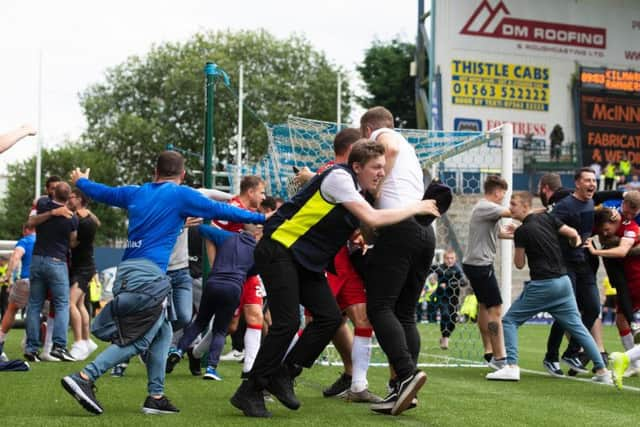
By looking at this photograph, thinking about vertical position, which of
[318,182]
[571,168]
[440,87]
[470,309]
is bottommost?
[470,309]

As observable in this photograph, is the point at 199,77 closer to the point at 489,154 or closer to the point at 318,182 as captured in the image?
the point at 489,154

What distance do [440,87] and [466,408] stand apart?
3039cm

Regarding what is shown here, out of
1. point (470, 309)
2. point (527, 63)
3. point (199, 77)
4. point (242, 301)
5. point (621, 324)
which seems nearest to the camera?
point (242, 301)

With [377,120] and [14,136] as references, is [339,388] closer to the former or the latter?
[377,120]

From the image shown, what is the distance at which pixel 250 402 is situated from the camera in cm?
619

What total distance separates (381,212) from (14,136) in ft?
7.78

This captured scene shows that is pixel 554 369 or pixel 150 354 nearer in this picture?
pixel 150 354

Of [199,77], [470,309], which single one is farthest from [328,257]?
[199,77]

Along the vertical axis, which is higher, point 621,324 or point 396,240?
point 396,240

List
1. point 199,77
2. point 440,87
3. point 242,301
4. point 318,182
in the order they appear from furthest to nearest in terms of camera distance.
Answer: point 199,77
point 440,87
point 242,301
point 318,182

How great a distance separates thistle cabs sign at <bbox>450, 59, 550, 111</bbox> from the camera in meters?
37.0

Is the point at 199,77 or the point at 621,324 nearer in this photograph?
the point at 621,324

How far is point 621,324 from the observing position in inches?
402

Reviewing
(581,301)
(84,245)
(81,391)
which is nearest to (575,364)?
(581,301)
